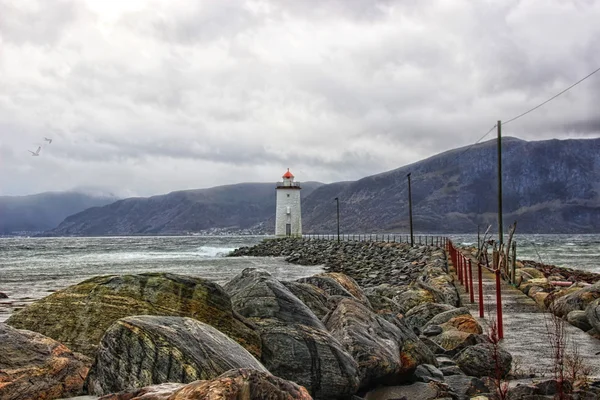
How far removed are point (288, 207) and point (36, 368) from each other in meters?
67.3

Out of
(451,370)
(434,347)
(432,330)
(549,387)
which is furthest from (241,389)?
(432,330)

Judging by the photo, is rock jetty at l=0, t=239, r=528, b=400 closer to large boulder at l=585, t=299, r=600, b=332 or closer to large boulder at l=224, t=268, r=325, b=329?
large boulder at l=224, t=268, r=325, b=329

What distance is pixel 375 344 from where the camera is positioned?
6.59m

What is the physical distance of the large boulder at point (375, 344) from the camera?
248 inches

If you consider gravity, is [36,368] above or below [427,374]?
above

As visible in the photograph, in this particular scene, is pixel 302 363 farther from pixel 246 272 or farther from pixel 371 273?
pixel 371 273

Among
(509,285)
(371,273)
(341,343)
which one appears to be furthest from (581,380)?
(371,273)

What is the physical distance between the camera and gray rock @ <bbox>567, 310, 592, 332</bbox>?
10250mm

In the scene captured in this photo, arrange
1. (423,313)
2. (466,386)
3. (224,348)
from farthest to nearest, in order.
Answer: (423,313), (466,386), (224,348)

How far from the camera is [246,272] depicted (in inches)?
337

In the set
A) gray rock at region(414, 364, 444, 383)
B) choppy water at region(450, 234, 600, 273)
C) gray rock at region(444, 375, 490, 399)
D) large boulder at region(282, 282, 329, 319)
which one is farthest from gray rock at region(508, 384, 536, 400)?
choppy water at region(450, 234, 600, 273)

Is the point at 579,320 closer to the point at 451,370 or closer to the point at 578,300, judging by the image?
the point at 578,300

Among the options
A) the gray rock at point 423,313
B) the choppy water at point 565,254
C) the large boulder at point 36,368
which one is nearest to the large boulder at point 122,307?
the large boulder at point 36,368

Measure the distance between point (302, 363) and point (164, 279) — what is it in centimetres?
176
